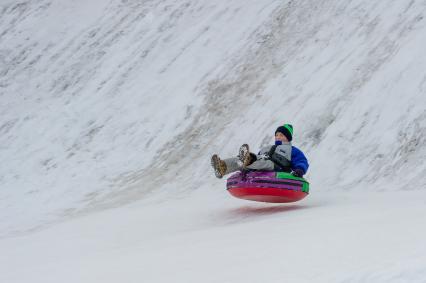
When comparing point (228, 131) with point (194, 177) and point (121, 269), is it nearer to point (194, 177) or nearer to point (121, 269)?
point (194, 177)

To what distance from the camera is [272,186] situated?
8617mm

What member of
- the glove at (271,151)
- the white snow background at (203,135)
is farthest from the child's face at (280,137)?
the white snow background at (203,135)

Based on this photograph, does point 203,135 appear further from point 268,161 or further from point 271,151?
point 268,161

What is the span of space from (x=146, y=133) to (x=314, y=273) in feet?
37.2

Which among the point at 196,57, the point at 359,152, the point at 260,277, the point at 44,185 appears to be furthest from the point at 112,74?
the point at 260,277

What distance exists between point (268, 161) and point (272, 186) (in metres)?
0.49

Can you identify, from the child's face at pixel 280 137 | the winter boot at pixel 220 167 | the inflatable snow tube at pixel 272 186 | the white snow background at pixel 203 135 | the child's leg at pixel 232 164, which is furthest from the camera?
the child's face at pixel 280 137

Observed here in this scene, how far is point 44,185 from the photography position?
14.0m

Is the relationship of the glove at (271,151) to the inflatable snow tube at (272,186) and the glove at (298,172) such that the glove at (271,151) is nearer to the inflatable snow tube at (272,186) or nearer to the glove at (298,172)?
the inflatable snow tube at (272,186)

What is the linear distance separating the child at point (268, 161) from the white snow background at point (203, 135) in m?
0.70

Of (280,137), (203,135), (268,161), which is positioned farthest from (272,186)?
(203,135)

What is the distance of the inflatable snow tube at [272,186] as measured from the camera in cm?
863

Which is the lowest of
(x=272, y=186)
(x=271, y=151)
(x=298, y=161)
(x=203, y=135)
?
(x=272, y=186)

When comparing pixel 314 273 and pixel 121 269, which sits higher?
pixel 121 269
